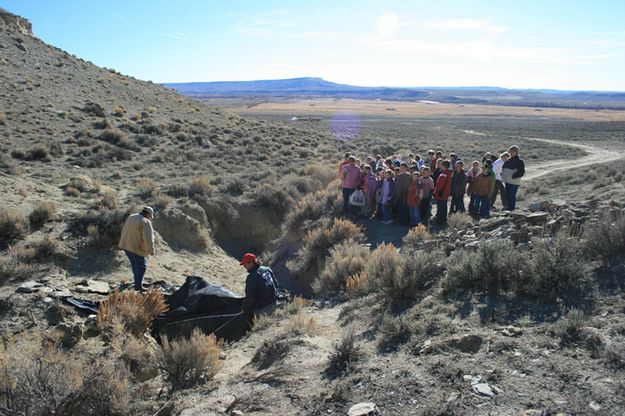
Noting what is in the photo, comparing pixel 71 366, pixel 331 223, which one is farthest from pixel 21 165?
pixel 71 366

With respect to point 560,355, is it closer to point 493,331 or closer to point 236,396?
point 493,331

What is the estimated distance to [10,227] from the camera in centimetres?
980

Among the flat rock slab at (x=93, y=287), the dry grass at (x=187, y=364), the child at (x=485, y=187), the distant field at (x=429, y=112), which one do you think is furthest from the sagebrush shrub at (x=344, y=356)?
the distant field at (x=429, y=112)

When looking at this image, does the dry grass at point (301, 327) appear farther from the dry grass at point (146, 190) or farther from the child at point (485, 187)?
the dry grass at point (146, 190)

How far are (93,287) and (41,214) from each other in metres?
3.21

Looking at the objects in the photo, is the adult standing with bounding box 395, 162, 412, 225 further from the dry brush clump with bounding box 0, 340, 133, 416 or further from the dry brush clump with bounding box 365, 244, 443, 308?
the dry brush clump with bounding box 0, 340, 133, 416

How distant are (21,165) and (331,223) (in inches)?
453

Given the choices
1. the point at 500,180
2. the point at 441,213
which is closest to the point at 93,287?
the point at 441,213

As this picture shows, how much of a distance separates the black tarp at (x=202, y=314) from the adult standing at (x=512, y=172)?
7.70 m

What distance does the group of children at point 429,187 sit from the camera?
11.7 meters

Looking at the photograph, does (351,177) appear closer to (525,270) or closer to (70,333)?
(525,270)

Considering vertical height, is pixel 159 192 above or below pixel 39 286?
above

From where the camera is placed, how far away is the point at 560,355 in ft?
14.7

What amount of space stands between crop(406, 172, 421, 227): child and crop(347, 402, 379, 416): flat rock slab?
8150mm
